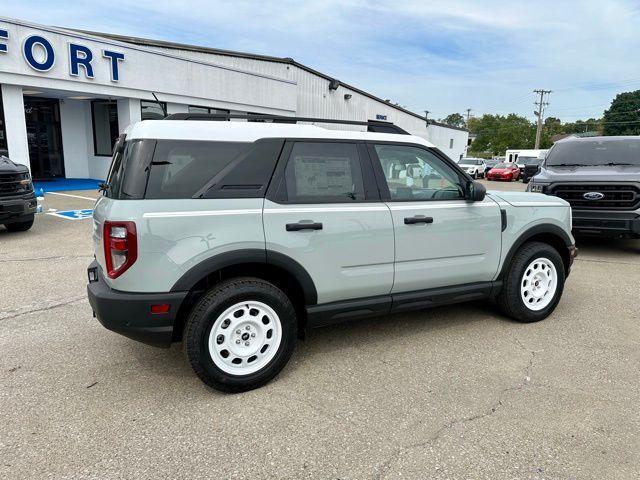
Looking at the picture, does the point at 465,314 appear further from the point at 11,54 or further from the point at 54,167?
the point at 54,167

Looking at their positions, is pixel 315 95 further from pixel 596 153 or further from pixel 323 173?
pixel 323 173

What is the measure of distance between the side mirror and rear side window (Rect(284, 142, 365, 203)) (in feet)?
3.39

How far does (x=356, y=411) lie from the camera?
3.08 meters

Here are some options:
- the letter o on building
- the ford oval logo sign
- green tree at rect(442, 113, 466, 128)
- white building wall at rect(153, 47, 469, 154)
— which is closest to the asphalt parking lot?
the ford oval logo sign

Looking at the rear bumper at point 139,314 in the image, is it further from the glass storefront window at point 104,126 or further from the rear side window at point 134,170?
the glass storefront window at point 104,126

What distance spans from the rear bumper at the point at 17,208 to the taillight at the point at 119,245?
6236mm

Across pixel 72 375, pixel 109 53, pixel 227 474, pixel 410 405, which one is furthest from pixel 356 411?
pixel 109 53

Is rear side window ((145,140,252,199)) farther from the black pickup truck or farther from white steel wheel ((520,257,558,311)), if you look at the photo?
the black pickup truck

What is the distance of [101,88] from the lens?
51.0 feet

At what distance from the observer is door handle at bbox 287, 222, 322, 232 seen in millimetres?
3332

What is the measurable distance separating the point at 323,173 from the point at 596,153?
699 cm

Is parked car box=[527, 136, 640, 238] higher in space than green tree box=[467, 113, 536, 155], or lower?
lower

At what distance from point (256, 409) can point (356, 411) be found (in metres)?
0.65

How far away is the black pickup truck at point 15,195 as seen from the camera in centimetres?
798
